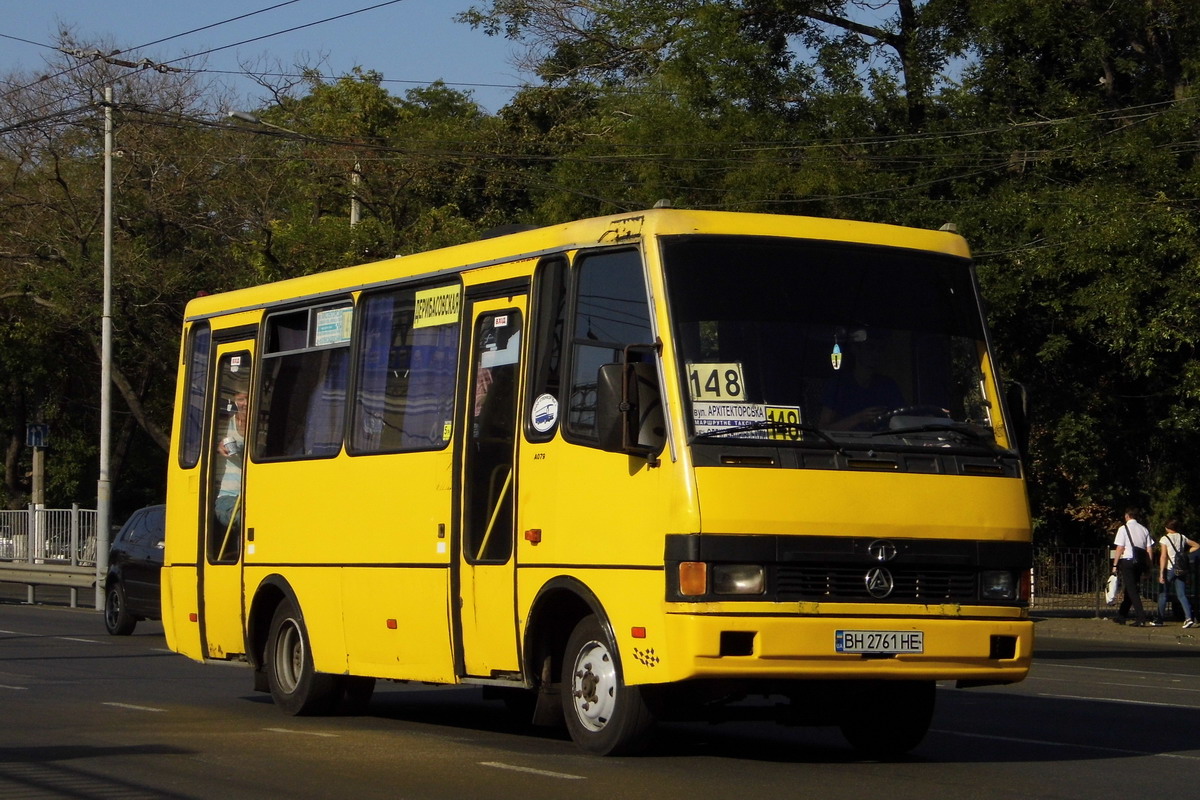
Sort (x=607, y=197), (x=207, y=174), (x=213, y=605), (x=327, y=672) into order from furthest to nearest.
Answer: (x=207, y=174) < (x=607, y=197) < (x=213, y=605) < (x=327, y=672)

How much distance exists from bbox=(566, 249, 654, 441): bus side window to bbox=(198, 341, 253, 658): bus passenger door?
446cm

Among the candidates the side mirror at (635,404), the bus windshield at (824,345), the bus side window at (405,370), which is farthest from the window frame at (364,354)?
the bus windshield at (824,345)

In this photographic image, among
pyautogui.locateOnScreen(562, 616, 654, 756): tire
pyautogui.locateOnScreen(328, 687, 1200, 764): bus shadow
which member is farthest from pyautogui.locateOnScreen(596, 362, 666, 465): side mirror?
pyautogui.locateOnScreen(328, 687, 1200, 764): bus shadow

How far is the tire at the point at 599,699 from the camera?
390 inches

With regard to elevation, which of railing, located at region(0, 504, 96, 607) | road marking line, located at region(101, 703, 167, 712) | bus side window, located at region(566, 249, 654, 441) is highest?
bus side window, located at region(566, 249, 654, 441)

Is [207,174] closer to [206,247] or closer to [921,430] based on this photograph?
[206,247]

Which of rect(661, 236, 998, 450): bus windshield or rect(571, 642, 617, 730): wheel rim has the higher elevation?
rect(661, 236, 998, 450): bus windshield

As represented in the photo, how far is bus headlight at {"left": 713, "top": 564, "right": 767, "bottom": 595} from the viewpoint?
9383mm

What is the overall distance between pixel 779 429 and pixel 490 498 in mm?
2198

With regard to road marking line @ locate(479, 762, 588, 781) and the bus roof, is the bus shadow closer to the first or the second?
road marking line @ locate(479, 762, 588, 781)

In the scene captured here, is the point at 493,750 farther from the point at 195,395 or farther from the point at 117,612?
the point at 117,612

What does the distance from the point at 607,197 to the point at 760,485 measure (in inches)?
947

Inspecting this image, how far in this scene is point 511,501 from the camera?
1095 centimetres

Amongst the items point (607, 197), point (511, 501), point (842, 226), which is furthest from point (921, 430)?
point (607, 197)
